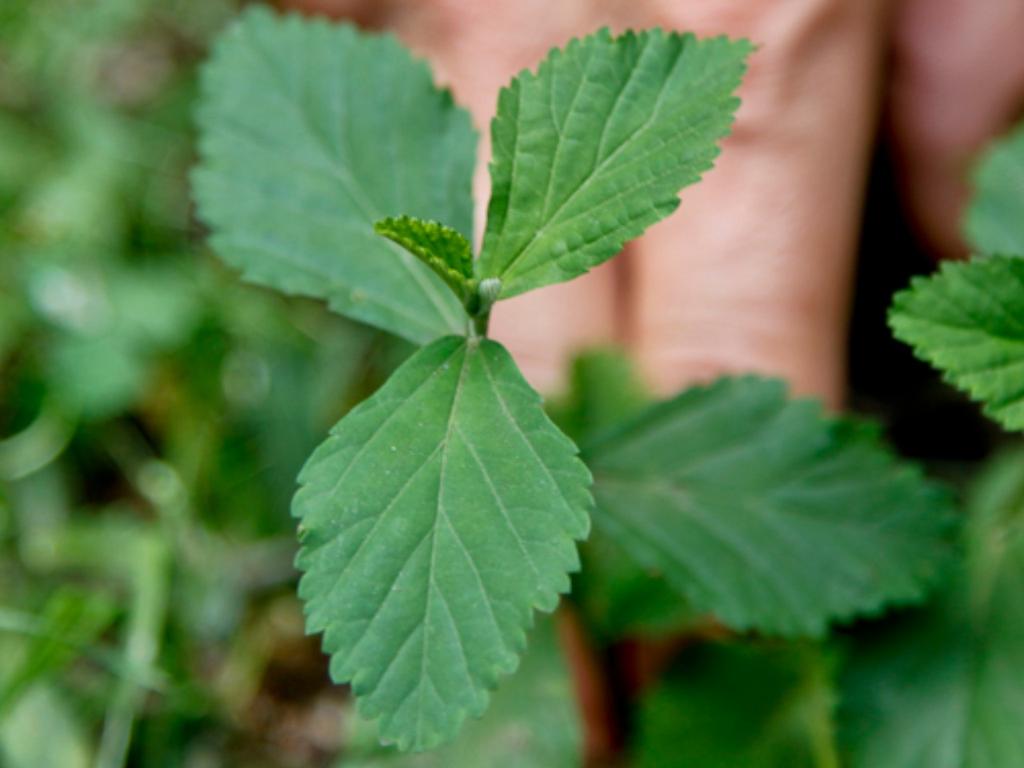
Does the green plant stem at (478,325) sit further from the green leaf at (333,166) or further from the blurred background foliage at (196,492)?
the blurred background foliage at (196,492)

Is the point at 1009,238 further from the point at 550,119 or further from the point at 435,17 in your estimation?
the point at 435,17

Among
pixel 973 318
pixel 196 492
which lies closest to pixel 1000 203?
pixel 973 318

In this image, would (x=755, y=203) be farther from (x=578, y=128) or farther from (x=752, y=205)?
(x=578, y=128)

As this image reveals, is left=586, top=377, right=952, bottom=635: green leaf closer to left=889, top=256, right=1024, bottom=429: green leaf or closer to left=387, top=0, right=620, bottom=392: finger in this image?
left=889, top=256, right=1024, bottom=429: green leaf

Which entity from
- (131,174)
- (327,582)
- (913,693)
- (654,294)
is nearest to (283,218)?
(327,582)

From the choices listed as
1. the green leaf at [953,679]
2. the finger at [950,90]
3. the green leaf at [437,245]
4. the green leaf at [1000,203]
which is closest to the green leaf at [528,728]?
the green leaf at [953,679]
